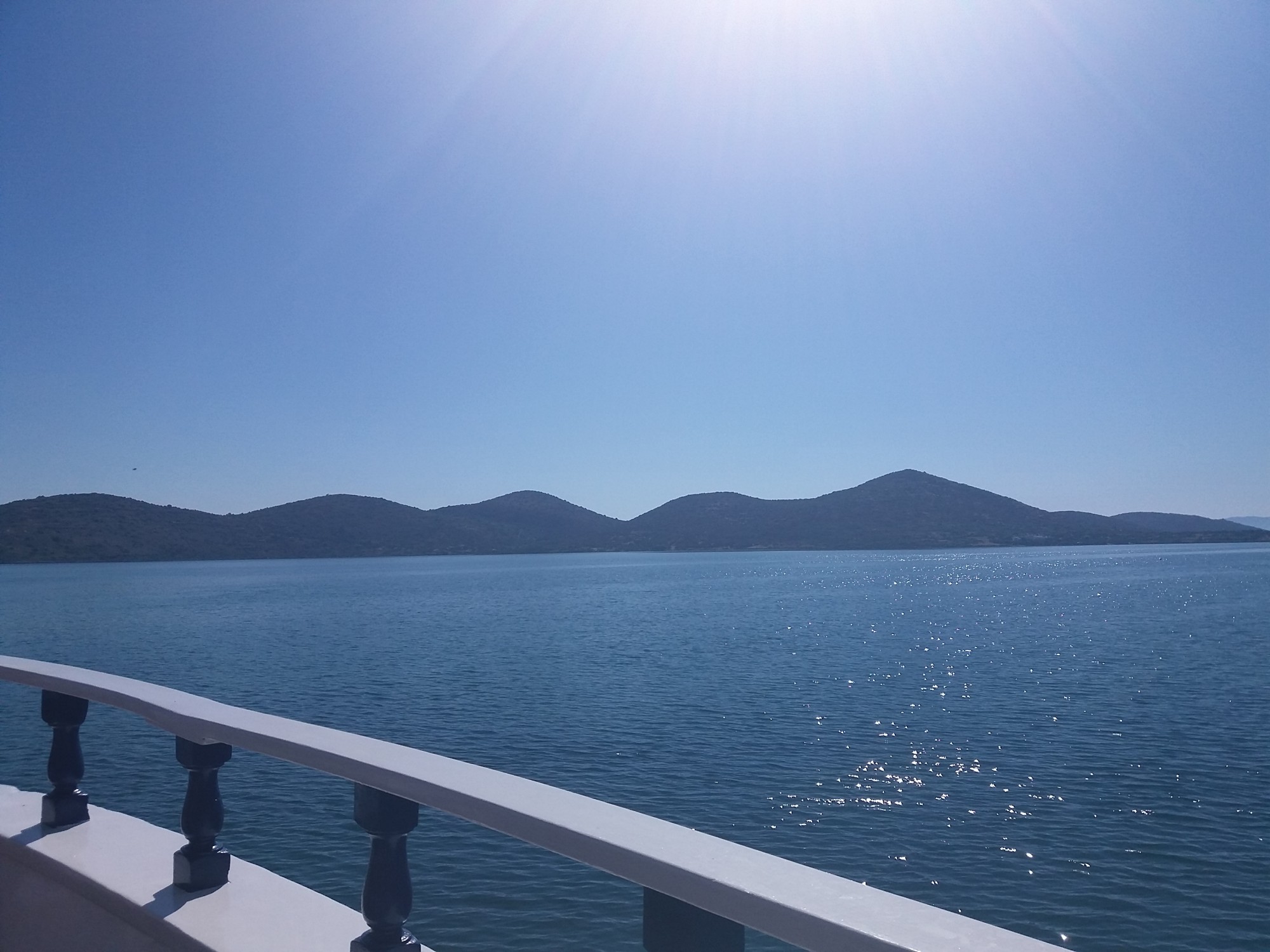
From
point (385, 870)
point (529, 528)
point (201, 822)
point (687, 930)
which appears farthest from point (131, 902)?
point (529, 528)

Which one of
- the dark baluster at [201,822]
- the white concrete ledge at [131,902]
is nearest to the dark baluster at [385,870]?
the white concrete ledge at [131,902]

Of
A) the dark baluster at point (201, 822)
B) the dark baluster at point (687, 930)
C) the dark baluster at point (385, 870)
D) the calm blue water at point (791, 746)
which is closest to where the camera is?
the dark baluster at point (687, 930)

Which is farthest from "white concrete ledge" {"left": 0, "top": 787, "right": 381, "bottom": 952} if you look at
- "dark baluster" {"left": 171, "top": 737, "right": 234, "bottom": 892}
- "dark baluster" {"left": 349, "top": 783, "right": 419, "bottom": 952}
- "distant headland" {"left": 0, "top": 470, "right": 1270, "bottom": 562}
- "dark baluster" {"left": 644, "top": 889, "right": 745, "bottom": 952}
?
"distant headland" {"left": 0, "top": 470, "right": 1270, "bottom": 562}

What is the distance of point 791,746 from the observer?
16922 mm

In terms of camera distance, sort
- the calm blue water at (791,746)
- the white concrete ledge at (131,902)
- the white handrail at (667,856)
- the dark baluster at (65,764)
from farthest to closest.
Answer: the calm blue water at (791,746) < the dark baluster at (65,764) < the white concrete ledge at (131,902) < the white handrail at (667,856)

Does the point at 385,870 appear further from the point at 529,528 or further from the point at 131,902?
the point at 529,528

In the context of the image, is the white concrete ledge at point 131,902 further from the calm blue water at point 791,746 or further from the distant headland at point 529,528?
the distant headland at point 529,528

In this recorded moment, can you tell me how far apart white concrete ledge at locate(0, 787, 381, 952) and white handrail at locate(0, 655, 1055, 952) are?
1.77ft

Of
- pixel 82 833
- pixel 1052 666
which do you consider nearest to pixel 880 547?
pixel 1052 666

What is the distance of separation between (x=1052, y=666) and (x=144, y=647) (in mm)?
33165

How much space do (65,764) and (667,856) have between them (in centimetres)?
283

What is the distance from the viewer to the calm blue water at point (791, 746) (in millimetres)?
10234

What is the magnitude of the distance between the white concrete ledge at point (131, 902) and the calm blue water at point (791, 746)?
22.2 ft

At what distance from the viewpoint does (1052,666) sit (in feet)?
90.6
